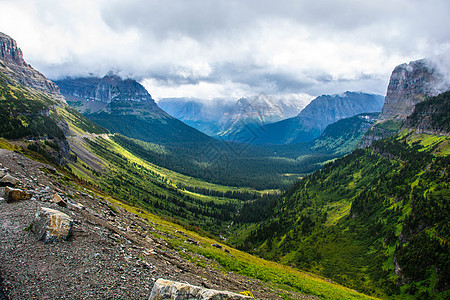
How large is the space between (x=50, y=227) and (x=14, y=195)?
11310 millimetres

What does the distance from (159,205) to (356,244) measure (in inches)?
5919

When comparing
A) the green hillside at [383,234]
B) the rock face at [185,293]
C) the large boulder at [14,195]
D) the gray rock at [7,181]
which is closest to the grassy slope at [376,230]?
the green hillside at [383,234]

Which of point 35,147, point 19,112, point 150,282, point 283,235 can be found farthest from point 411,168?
point 19,112

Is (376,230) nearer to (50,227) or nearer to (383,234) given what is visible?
(383,234)

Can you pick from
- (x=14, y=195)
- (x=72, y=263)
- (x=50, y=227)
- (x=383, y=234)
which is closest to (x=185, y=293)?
(x=72, y=263)

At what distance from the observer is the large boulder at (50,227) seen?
20.4 meters

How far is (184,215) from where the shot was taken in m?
200

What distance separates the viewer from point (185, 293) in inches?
543

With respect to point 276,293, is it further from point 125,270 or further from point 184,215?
point 184,215

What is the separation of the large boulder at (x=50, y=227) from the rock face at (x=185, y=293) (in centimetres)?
1291

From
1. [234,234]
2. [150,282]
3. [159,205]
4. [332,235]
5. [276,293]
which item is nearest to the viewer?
[150,282]

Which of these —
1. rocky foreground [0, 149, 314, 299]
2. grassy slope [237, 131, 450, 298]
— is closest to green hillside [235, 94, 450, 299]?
grassy slope [237, 131, 450, 298]

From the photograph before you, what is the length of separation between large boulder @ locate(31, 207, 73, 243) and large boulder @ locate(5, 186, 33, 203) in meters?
8.12

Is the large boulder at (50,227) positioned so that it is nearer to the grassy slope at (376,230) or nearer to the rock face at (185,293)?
the rock face at (185,293)
